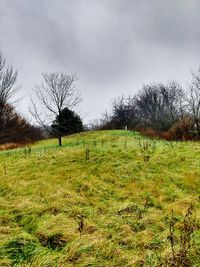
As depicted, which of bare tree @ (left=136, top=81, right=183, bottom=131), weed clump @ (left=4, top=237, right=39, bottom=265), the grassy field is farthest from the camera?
bare tree @ (left=136, top=81, right=183, bottom=131)

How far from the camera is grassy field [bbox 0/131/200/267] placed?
4527mm

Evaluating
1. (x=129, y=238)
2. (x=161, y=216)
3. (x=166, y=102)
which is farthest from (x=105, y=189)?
(x=166, y=102)

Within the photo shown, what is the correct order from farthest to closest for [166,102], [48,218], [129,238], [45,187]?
[166,102] → [45,187] → [48,218] → [129,238]

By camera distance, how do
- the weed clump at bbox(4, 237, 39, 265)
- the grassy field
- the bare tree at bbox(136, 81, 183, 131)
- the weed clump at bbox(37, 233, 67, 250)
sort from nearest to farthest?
the weed clump at bbox(4, 237, 39, 265)
the grassy field
the weed clump at bbox(37, 233, 67, 250)
the bare tree at bbox(136, 81, 183, 131)

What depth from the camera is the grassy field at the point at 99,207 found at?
4.53 metres

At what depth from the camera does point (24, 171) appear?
10188mm

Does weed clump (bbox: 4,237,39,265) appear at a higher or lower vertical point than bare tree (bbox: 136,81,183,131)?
lower

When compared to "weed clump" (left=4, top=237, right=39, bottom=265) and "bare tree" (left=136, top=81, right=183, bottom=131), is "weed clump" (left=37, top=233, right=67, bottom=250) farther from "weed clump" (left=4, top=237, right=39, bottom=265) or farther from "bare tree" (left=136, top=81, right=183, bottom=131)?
"bare tree" (left=136, top=81, right=183, bottom=131)

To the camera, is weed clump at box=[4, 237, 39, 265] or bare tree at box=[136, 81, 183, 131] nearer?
weed clump at box=[4, 237, 39, 265]

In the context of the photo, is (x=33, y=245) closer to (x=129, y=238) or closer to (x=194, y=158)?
(x=129, y=238)

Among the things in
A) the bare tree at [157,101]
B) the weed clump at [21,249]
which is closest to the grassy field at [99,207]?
the weed clump at [21,249]

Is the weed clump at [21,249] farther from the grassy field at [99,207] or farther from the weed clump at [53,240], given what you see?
the weed clump at [53,240]

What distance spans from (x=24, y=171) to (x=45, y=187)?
96.7 inches

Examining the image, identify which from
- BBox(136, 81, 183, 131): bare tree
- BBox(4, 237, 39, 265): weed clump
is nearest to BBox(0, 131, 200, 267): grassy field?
BBox(4, 237, 39, 265): weed clump
